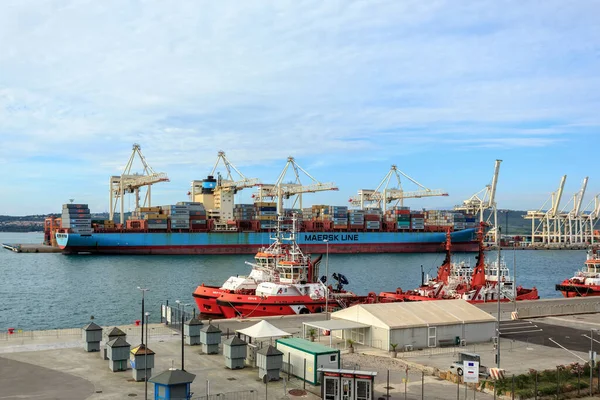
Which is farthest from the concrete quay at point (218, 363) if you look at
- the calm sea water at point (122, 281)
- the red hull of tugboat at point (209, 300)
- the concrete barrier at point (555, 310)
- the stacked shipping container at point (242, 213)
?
the stacked shipping container at point (242, 213)

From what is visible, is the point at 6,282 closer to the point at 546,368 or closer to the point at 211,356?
the point at 211,356

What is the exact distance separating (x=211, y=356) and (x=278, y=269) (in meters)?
17.5

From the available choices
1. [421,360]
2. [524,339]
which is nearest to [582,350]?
[524,339]

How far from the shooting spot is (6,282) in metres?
66.9

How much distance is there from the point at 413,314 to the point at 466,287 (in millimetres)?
18541

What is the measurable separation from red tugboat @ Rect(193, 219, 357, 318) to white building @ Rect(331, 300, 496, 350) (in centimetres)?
1007

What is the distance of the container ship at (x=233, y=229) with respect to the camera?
363 ft

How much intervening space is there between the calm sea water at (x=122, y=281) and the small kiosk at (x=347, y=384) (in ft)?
90.0

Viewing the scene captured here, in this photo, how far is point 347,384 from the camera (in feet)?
59.7

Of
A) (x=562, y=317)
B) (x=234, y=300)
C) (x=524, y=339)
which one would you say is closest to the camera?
(x=524, y=339)

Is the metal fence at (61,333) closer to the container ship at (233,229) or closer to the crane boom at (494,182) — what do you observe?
the container ship at (233,229)

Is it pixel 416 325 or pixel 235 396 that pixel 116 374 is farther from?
pixel 416 325

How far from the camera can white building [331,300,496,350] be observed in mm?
26203

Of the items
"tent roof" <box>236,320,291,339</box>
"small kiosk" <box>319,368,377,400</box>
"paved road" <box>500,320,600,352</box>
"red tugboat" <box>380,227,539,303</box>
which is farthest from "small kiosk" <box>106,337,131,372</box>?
"red tugboat" <box>380,227,539,303</box>
